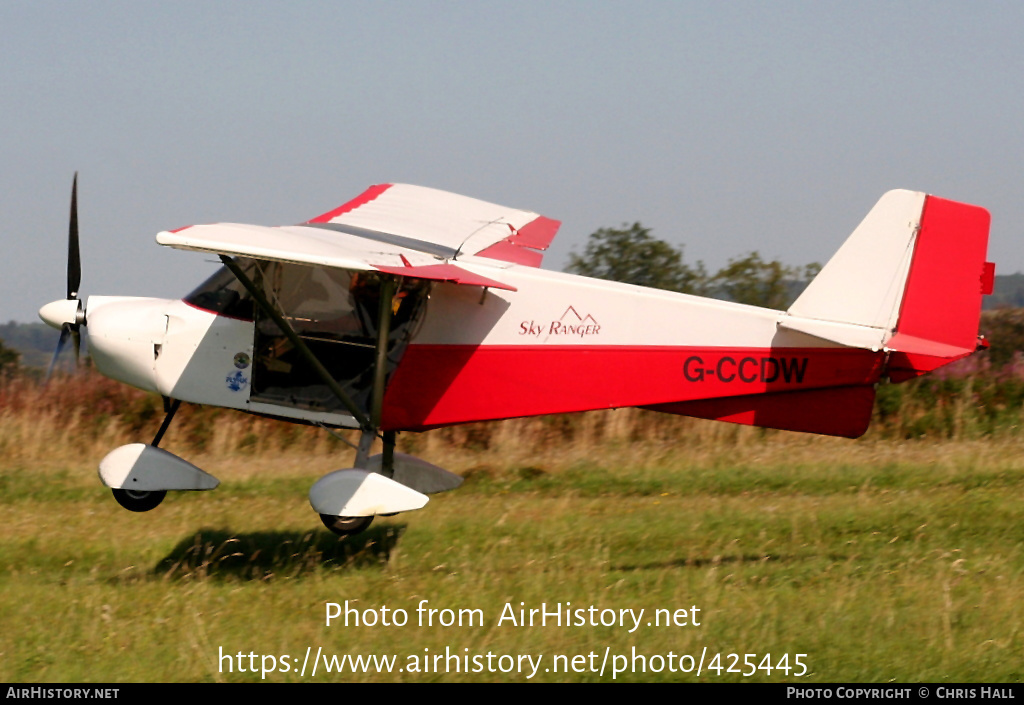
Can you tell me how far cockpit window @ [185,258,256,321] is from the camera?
26.0ft

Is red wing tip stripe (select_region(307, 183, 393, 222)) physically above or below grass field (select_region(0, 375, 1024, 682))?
above

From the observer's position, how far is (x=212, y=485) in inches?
309

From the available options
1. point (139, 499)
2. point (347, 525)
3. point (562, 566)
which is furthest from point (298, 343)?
point (562, 566)

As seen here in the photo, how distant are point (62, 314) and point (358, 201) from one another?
10.3 ft

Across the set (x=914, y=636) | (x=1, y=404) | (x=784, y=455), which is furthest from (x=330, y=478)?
(x=1, y=404)

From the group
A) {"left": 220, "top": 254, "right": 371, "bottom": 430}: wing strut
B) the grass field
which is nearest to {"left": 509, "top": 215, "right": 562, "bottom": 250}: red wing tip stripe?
the grass field

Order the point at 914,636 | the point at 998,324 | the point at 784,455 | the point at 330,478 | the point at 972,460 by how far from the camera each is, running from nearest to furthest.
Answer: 1. the point at 914,636
2. the point at 330,478
3. the point at 972,460
4. the point at 784,455
5. the point at 998,324

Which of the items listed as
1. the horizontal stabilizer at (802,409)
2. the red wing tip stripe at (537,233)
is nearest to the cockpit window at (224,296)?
the red wing tip stripe at (537,233)

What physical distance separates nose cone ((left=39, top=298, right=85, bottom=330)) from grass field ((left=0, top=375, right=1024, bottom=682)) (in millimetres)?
1735

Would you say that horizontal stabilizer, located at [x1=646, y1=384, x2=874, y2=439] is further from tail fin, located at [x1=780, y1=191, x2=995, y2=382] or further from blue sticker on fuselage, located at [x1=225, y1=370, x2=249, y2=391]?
blue sticker on fuselage, located at [x1=225, y1=370, x2=249, y2=391]

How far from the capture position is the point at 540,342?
313 inches
